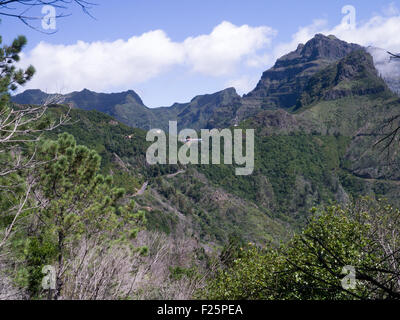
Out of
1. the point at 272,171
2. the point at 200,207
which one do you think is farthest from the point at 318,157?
the point at 200,207

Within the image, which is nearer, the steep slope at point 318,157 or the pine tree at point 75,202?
the pine tree at point 75,202

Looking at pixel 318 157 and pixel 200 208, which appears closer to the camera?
pixel 200 208

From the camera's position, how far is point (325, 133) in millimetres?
169250

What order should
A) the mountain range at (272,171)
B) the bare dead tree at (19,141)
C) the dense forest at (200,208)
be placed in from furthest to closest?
the mountain range at (272,171) → the dense forest at (200,208) → the bare dead tree at (19,141)

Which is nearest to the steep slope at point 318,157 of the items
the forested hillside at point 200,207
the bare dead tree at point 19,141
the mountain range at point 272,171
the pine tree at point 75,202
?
the mountain range at point 272,171

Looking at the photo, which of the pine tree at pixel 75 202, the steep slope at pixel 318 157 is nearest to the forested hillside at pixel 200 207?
the pine tree at pixel 75 202

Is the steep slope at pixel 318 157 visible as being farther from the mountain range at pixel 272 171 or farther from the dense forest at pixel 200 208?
the dense forest at pixel 200 208

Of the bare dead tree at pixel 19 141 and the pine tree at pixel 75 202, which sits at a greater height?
the bare dead tree at pixel 19 141

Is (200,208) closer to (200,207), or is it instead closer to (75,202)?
(200,207)

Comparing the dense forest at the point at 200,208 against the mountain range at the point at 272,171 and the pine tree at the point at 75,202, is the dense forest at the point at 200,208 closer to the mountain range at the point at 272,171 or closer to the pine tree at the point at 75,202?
the pine tree at the point at 75,202

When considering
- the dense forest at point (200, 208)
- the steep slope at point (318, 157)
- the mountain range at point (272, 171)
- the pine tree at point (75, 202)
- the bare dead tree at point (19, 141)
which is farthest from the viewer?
the steep slope at point (318, 157)
